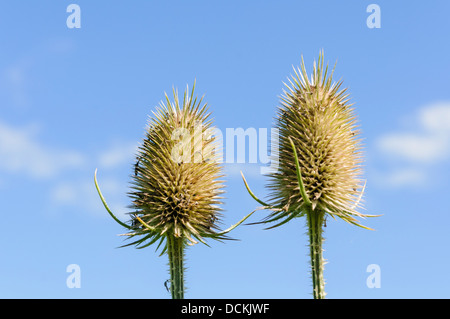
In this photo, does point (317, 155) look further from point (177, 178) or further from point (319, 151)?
point (177, 178)

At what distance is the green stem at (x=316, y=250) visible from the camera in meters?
7.52

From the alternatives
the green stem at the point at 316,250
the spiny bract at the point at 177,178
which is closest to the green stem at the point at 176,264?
the spiny bract at the point at 177,178

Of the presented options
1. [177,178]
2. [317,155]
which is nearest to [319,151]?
[317,155]

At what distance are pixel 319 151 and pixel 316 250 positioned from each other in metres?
1.31

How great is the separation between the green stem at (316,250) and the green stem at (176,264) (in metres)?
1.71

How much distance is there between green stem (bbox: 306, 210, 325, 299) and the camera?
7.52m

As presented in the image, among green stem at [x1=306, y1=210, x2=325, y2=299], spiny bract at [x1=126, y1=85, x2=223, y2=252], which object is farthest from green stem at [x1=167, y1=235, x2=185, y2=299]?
green stem at [x1=306, y1=210, x2=325, y2=299]

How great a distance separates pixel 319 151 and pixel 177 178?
6.32 ft

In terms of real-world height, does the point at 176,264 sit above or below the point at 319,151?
below

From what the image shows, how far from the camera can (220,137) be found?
836cm

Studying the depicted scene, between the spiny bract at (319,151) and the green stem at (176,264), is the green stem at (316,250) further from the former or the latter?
the green stem at (176,264)

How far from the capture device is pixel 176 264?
779 centimetres

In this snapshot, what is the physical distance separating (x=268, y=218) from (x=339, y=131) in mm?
1559
